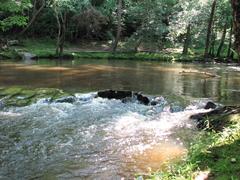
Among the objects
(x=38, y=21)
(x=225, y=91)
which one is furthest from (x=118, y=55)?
(x=225, y=91)

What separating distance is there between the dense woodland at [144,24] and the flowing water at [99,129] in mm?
13963

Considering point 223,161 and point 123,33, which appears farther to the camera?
point 123,33

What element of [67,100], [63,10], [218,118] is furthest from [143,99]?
[63,10]

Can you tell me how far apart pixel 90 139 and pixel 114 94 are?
21.3 feet

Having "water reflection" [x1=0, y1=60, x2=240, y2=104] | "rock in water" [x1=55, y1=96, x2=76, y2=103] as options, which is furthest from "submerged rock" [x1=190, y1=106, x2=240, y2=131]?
"rock in water" [x1=55, y1=96, x2=76, y2=103]

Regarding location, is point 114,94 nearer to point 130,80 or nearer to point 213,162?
point 130,80

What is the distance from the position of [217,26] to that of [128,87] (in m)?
21.6

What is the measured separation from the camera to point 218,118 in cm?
1148

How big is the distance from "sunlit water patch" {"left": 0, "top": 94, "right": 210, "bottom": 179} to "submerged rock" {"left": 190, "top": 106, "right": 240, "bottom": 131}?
0.35m

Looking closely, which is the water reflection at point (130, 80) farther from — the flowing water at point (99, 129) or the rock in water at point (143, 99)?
the rock in water at point (143, 99)

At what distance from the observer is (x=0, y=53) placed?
34.1 metres

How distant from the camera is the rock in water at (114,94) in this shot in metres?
17.5

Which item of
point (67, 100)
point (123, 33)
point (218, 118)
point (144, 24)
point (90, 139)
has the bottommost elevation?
point (67, 100)

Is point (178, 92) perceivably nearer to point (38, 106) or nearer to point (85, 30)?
point (38, 106)
